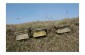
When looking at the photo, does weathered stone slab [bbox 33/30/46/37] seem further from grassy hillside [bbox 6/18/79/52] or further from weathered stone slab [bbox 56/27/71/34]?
weathered stone slab [bbox 56/27/71/34]

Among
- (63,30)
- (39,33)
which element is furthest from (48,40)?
(63,30)

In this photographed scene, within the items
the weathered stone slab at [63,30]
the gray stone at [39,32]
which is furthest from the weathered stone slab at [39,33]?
the weathered stone slab at [63,30]

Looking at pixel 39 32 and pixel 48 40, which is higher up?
pixel 39 32

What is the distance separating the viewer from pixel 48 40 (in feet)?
14.5

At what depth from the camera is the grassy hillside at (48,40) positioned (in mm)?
4391

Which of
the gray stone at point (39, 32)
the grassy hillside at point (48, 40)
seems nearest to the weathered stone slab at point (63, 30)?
the grassy hillside at point (48, 40)

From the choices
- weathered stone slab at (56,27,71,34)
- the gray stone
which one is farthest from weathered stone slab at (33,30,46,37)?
weathered stone slab at (56,27,71,34)

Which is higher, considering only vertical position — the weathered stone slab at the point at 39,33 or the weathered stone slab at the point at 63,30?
the weathered stone slab at the point at 63,30

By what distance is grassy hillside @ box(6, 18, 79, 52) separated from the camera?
14.4ft

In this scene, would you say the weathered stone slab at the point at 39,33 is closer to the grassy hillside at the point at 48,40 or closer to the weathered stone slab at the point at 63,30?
the grassy hillside at the point at 48,40

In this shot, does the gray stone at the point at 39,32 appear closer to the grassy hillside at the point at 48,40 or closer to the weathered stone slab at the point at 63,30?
the grassy hillside at the point at 48,40

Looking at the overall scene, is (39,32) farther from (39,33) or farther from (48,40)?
(48,40)

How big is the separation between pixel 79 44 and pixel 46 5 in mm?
869
